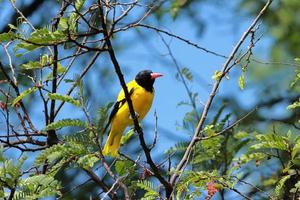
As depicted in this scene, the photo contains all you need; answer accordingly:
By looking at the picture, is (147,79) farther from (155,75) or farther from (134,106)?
(134,106)

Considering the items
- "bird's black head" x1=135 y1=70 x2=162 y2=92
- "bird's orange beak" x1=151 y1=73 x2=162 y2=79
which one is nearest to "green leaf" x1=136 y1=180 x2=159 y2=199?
"bird's black head" x1=135 y1=70 x2=162 y2=92

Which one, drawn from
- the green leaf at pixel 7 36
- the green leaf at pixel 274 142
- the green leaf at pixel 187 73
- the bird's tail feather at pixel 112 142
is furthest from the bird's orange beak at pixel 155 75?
the green leaf at pixel 7 36

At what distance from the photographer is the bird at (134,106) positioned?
513 cm

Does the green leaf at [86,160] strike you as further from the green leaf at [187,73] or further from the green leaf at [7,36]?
the green leaf at [187,73]

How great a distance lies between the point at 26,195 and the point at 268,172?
111 inches

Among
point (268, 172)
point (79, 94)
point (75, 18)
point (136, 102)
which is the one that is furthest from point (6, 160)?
point (268, 172)

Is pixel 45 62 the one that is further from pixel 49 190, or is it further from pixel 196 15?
pixel 196 15

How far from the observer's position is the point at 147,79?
5562mm

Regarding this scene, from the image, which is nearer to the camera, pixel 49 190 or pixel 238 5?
pixel 49 190

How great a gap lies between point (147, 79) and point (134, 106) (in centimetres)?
36

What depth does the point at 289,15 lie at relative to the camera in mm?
7664

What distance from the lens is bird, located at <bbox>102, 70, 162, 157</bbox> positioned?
5133mm

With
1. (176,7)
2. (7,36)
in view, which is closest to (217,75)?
(7,36)

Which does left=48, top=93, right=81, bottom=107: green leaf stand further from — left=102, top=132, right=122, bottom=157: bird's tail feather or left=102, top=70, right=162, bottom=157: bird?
left=102, top=70, right=162, bottom=157: bird
